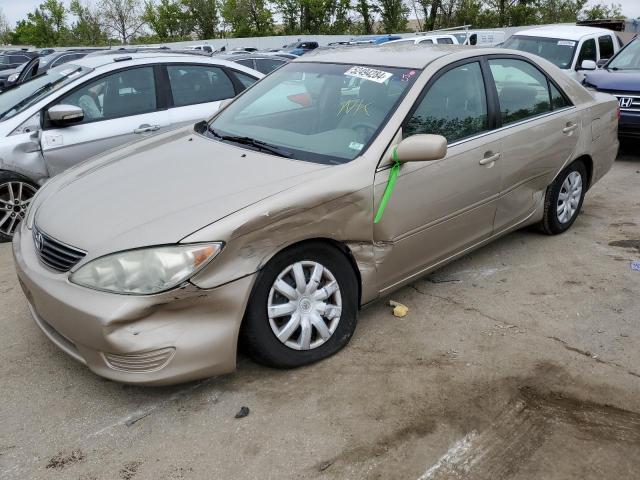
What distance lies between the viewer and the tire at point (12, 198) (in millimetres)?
5227

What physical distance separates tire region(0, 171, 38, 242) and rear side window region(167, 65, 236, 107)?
1.60 metres

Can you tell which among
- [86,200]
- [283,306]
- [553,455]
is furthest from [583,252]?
[86,200]

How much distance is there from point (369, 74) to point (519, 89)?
132cm

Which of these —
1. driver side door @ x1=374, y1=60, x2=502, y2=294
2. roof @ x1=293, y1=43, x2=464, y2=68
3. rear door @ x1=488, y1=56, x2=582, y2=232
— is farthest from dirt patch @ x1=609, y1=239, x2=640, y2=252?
roof @ x1=293, y1=43, x2=464, y2=68

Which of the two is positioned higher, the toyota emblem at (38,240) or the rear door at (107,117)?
the rear door at (107,117)

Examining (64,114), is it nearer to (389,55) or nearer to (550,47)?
(389,55)

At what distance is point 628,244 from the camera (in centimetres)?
503

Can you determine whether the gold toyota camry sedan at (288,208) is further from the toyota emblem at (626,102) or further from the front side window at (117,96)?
the toyota emblem at (626,102)

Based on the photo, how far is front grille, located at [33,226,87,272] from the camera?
2846 millimetres

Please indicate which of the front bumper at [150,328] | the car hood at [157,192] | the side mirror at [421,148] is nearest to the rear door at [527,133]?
the side mirror at [421,148]

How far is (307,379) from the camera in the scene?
123 inches

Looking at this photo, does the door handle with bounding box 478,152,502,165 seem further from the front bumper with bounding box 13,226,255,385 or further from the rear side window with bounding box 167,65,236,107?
the rear side window with bounding box 167,65,236,107

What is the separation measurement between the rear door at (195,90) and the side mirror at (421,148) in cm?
301

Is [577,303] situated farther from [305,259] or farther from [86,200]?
[86,200]
